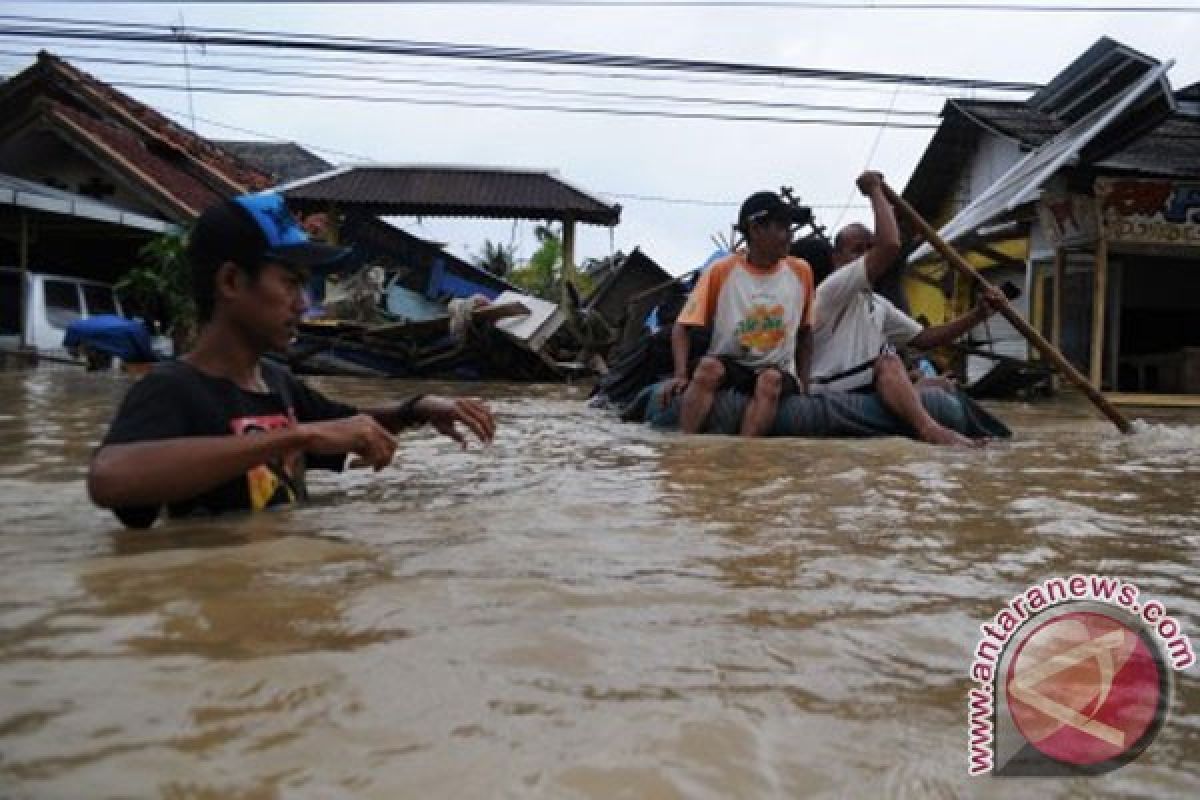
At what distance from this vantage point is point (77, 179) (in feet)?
54.9

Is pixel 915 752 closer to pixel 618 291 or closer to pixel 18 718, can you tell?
pixel 18 718

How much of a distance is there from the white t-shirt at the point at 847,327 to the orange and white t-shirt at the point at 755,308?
0.20m

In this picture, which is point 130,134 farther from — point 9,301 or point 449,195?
point 449,195

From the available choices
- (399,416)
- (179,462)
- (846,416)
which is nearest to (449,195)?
(846,416)

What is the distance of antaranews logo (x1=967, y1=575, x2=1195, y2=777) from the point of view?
3.93 feet

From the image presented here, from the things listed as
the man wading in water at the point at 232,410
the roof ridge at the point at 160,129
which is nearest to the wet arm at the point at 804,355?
the man wading in water at the point at 232,410

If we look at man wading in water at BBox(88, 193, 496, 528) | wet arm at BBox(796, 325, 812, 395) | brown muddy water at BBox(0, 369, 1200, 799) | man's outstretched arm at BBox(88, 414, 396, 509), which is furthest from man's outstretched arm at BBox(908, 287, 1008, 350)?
man's outstretched arm at BBox(88, 414, 396, 509)

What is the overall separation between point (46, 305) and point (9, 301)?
94 cm

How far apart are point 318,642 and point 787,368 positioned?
4.15 metres

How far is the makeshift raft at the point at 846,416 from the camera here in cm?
516

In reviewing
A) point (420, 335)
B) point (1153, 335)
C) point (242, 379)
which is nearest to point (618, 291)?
point (420, 335)

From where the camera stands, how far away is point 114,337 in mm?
11672

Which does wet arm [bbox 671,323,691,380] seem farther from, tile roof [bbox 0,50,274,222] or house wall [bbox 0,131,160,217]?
house wall [bbox 0,131,160,217]

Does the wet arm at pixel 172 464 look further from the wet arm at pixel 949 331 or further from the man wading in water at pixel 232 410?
the wet arm at pixel 949 331
